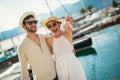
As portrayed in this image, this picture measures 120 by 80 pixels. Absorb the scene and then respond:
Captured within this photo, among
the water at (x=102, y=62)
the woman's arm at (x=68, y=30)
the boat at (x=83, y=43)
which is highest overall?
the woman's arm at (x=68, y=30)

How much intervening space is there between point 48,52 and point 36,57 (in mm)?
195

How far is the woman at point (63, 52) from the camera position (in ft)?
11.9

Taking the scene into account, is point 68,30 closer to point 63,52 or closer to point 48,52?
point 63,52

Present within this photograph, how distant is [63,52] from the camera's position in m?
3.68

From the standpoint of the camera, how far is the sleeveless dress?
3617 mm

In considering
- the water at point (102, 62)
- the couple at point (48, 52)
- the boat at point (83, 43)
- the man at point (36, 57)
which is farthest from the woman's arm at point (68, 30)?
the boat at point (83, 43)

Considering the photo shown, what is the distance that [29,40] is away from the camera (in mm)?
3562

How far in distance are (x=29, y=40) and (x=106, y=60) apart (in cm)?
1989

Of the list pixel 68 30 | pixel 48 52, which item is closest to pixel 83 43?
pixel 68 30

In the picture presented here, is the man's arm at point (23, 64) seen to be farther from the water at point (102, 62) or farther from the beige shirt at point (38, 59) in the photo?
the water at point (102, 62)

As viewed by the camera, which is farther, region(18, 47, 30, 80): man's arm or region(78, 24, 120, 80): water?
region(78, 24, 120, 80): water

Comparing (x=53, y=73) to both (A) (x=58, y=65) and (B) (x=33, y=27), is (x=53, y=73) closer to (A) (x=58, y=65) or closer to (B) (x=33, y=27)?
(A) (x=58, y=65)

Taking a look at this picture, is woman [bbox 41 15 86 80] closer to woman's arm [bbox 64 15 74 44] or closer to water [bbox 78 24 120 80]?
woman's arm [bbox 64 15 74 44]

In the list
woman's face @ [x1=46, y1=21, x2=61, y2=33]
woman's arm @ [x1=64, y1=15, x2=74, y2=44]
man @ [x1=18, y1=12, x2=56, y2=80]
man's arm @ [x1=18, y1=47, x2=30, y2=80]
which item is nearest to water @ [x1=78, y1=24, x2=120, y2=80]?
woman's arm @ [x1=64, y1=15, x2=74, y2=44]
